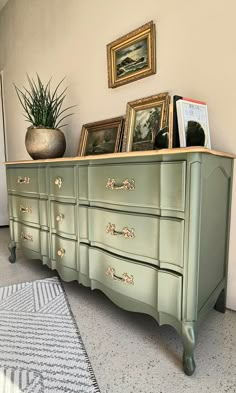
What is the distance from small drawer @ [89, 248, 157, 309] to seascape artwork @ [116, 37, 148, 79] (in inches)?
47.8

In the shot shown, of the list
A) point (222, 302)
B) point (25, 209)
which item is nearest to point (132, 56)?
point (25, 209)

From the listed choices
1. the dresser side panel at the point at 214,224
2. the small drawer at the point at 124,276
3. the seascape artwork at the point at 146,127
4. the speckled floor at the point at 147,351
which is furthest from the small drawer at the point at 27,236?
the dresser side panel at the point at 214,224

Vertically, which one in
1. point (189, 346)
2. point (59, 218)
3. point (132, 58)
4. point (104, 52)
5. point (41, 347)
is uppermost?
point (104, 52)

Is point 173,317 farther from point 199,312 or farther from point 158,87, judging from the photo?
point 158,87

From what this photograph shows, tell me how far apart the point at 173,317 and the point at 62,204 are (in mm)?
897

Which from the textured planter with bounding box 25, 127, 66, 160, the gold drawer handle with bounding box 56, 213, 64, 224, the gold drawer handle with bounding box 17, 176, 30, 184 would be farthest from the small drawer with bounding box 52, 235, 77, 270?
the textured planter with bounding box 25, 127, 66, 160

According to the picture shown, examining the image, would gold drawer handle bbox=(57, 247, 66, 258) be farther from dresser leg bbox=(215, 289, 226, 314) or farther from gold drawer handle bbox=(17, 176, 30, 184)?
dresser leg bbox=(215, 289, 226, 314)

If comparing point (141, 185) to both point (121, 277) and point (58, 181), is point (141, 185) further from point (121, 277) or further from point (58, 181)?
point (58, 181)

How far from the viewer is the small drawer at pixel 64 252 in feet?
4.94

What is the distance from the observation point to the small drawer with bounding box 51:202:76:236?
58.1 inches

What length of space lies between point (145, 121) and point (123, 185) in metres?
0.60

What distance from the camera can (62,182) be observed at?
150 cm

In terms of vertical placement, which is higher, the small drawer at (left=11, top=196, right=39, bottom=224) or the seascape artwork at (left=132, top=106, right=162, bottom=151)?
the seascape artwork at (left=132, top=106, right=162, bottom=151)

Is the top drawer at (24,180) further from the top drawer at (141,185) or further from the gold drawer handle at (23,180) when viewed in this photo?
the top drawer at (141,185)
